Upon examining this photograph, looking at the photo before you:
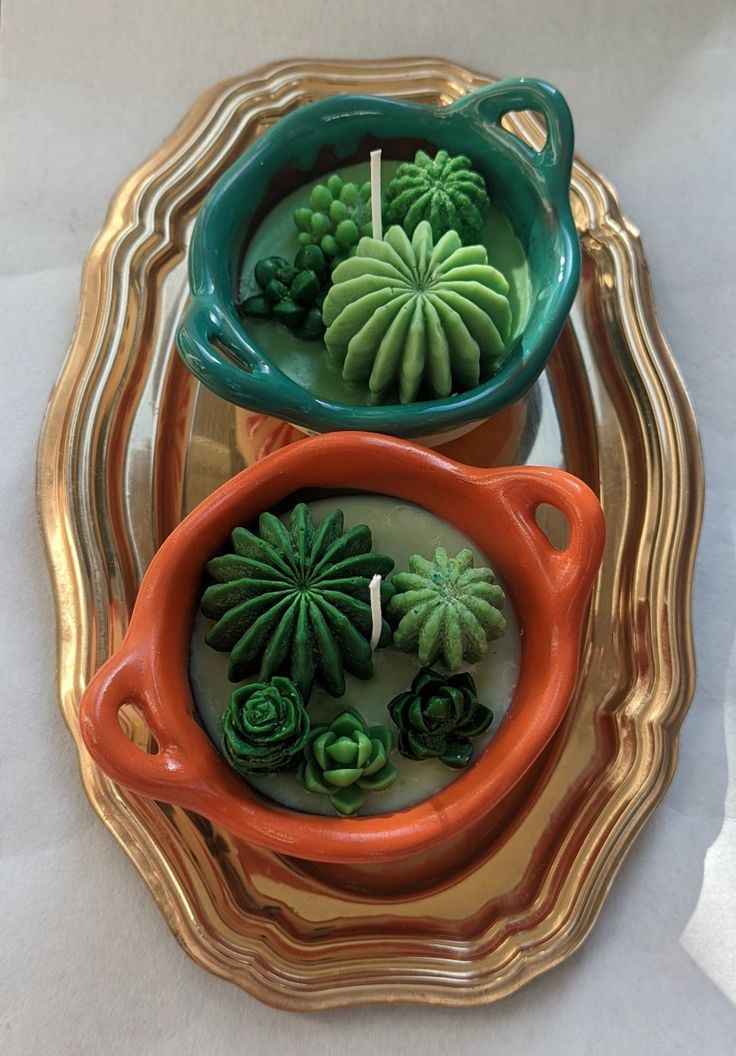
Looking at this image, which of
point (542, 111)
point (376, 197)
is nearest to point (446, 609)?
point (376, 197)

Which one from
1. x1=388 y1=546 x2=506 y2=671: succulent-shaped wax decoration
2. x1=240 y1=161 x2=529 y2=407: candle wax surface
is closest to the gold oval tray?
x1=240 y1=161 x2=529 y2=407: candle wax surface

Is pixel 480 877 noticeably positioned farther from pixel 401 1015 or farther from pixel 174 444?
pixel 174 444

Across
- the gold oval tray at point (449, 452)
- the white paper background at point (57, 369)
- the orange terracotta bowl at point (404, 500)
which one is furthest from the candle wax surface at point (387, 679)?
the white paper background at point (57, 369)

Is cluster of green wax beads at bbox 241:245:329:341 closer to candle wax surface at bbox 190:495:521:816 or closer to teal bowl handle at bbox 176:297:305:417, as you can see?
teal bowl handle at bbox 176:297:305:417

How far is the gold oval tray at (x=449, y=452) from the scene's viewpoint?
0.76 meters

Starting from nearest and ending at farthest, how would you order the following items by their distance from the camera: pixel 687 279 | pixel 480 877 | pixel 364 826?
1. pixel 364 826
2. pixel 480 877
3. pixel 687 279

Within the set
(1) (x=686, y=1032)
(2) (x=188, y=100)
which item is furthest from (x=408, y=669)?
(2) (x=188, y=100)

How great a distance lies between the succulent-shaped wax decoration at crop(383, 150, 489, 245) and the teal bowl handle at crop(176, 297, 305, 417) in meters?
0.22

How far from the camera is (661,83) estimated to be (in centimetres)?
109

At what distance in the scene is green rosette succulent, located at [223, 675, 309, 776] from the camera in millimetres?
636

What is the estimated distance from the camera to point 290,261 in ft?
2.85

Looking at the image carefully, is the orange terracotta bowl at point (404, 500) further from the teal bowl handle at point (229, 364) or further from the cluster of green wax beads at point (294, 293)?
the cluster of green wax beads at point (294, 293)

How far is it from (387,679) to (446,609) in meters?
0.09

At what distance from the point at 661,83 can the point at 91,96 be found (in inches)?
27.9
